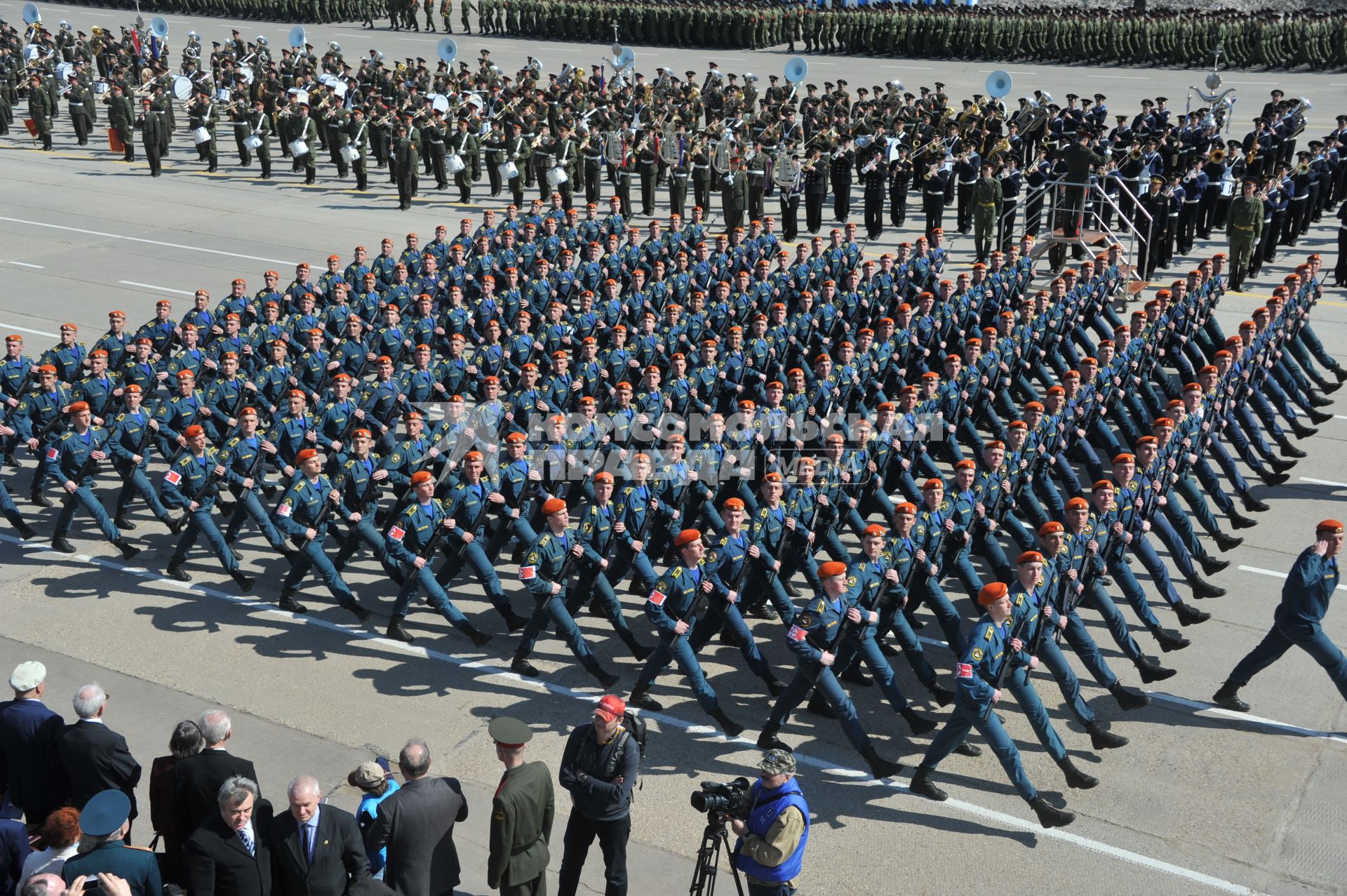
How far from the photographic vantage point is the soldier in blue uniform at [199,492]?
434 inches

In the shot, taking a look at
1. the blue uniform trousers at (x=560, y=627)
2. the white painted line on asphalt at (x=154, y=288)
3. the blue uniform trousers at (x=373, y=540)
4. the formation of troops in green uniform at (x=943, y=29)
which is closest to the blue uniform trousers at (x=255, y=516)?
the blue uniform trousers at (x=373, y=540)

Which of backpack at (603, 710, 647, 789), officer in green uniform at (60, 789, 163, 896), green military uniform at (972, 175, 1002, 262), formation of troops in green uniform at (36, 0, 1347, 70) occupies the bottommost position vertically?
backpack at (603, 710, 647, 789)

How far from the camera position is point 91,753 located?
6.35 m

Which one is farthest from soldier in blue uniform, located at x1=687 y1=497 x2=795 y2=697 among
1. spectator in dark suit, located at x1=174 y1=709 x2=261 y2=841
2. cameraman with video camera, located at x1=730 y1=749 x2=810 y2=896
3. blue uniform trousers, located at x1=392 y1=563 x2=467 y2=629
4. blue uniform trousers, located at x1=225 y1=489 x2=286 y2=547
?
blue uniform trousers, located at x1=225 y1=489 x2=286 y2=547

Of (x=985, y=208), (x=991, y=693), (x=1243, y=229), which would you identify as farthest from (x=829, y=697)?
(x=985, y=208)

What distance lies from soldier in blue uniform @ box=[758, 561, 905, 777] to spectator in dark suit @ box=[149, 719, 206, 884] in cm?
368

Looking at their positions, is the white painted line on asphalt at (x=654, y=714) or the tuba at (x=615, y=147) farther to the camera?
the tuba at (x=615, y=147)

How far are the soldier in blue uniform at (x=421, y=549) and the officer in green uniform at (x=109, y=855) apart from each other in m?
4.55

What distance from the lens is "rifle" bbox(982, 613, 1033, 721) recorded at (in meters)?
7.65

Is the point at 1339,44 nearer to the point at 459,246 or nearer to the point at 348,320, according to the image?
the point at 459,246

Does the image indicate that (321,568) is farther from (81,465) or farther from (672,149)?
(672,149)

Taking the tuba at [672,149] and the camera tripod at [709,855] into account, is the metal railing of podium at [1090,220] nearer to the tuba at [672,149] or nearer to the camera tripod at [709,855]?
the tuba at [672,149]

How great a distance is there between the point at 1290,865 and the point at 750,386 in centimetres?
794

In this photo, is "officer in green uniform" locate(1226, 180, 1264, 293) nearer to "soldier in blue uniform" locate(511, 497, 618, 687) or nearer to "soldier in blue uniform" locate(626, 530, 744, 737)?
"soldier in blue uniform" locate(626, 530, 744, 737)
